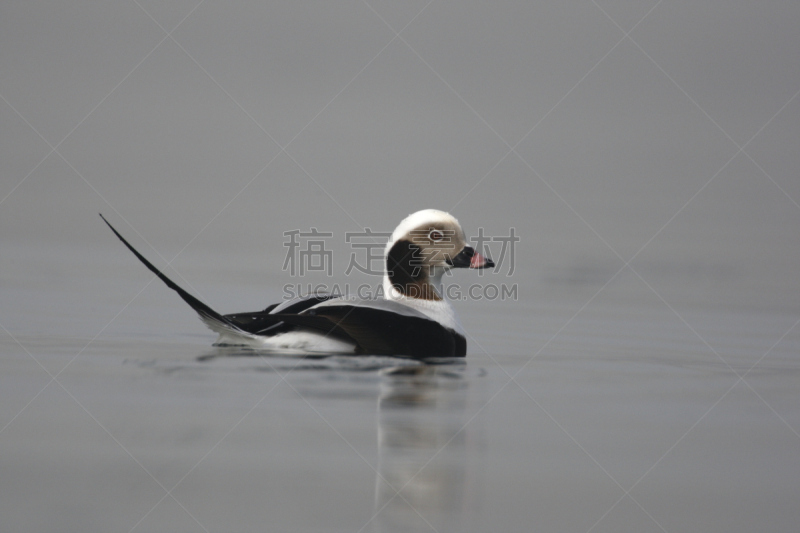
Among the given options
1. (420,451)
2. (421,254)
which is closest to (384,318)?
(421,254)

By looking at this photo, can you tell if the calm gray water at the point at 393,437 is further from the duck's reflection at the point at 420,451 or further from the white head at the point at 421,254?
the white head at the point at 421,254

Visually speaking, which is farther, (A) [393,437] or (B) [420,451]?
(A) [393,437]

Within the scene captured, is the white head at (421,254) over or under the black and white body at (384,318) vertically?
over

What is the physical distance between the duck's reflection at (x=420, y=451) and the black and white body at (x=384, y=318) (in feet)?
1.37

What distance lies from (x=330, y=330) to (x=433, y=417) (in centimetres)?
124

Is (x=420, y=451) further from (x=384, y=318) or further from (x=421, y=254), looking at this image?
(x=421, y=254)

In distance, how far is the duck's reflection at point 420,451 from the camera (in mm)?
2824

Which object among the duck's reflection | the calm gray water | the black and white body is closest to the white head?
the black and white body

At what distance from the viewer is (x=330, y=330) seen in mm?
4926

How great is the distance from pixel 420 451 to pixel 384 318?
167 cm

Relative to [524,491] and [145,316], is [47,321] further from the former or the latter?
[524,491]

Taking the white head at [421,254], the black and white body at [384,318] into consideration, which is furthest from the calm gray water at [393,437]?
the white head at [421,254]

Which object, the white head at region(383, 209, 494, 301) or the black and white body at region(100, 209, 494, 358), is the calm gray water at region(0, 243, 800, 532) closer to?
the black and white body at region(100, 209, 494, 358)

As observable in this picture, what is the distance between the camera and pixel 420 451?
Answer: 333cm
